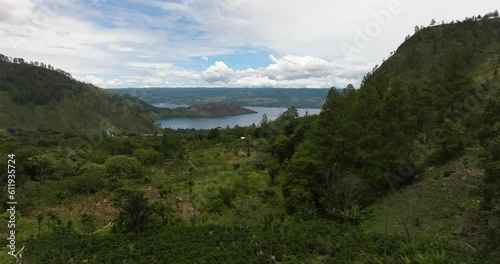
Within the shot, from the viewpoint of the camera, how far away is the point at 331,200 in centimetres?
2686

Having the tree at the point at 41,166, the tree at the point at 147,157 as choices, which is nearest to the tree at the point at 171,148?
the tree at the point at 147,157

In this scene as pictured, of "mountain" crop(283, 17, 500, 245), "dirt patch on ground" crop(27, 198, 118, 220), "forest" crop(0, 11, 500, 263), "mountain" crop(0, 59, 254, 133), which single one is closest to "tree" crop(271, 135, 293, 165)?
"forest" crop(0, 11, 500, 263)

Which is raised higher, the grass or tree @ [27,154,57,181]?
the grass

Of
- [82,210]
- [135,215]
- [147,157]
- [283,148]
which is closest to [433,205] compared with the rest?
[135,215]

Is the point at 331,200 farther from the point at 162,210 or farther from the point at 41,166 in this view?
the point at 41,166

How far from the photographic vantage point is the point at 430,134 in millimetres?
37062

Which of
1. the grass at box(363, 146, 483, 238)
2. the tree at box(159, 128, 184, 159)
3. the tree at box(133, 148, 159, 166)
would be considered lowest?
the tree at box(133, 148, 159, 166)

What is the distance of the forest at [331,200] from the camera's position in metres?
19.5

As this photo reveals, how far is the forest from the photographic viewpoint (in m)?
19.5

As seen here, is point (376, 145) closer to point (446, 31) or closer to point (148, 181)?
point (148, 181)

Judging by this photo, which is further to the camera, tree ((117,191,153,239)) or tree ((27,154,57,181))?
tree ((27,154,57,181))

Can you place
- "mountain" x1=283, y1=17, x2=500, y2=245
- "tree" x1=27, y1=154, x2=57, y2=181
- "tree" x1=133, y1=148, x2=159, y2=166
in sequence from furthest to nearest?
"tree" x1=133, y1=148, x2=159, y2=166 < "tree" x1=27, y1=154, x2=57, y2=181 < "mountain" x1=283, y1=17, x2=500, y2=245

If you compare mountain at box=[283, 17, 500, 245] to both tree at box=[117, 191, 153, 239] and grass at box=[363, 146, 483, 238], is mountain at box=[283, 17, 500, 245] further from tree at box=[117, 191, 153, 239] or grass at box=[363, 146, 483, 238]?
tree at box=[117, 191, 153, 239]

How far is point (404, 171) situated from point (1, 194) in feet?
138
